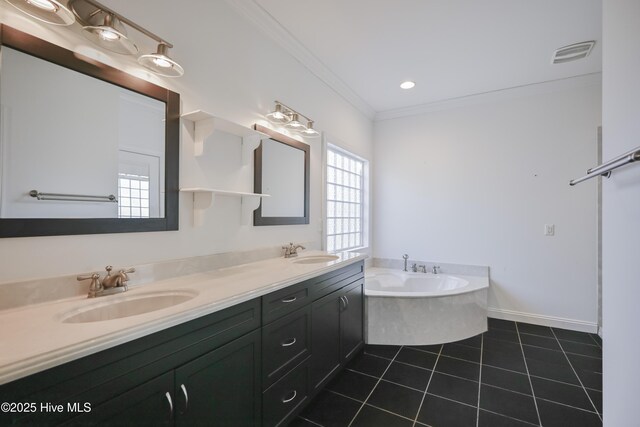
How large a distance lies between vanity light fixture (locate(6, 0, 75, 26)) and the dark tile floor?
230 centimetres

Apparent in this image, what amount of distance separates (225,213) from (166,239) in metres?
0.44

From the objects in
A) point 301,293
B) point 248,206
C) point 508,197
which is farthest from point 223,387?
point 508,197

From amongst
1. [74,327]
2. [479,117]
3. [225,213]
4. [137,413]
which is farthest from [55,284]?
[479,117]

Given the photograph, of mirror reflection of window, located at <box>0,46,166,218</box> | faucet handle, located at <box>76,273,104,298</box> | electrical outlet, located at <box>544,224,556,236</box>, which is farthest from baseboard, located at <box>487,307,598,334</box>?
faucet handle, located at <box>76,273,104,298</box>

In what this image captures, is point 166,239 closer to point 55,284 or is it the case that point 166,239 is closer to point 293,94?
point 55,284

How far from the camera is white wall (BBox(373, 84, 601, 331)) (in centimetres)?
316

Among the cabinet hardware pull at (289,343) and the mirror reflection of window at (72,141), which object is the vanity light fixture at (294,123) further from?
the cabinet hardware pull at (289,343)

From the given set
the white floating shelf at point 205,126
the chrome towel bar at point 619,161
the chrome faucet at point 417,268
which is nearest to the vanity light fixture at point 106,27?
the white floating shelf at point 205,126

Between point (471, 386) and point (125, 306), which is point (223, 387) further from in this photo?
point (471, 386)

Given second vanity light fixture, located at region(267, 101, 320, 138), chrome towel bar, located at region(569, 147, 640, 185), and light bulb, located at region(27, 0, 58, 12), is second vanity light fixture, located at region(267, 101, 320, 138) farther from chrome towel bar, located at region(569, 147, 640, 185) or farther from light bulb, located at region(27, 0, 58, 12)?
chrome towel bar, located at region(569, 147, 640, 185)

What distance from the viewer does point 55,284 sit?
3.89ft

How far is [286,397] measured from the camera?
5.40ft

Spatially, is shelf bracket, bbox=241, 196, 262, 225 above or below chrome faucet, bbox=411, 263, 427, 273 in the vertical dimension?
above

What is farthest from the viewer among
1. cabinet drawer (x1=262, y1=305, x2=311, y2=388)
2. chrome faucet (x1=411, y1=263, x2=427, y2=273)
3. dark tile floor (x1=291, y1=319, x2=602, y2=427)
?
chrome faucet (x1=411, y1=263, x2=427, y2=273)
